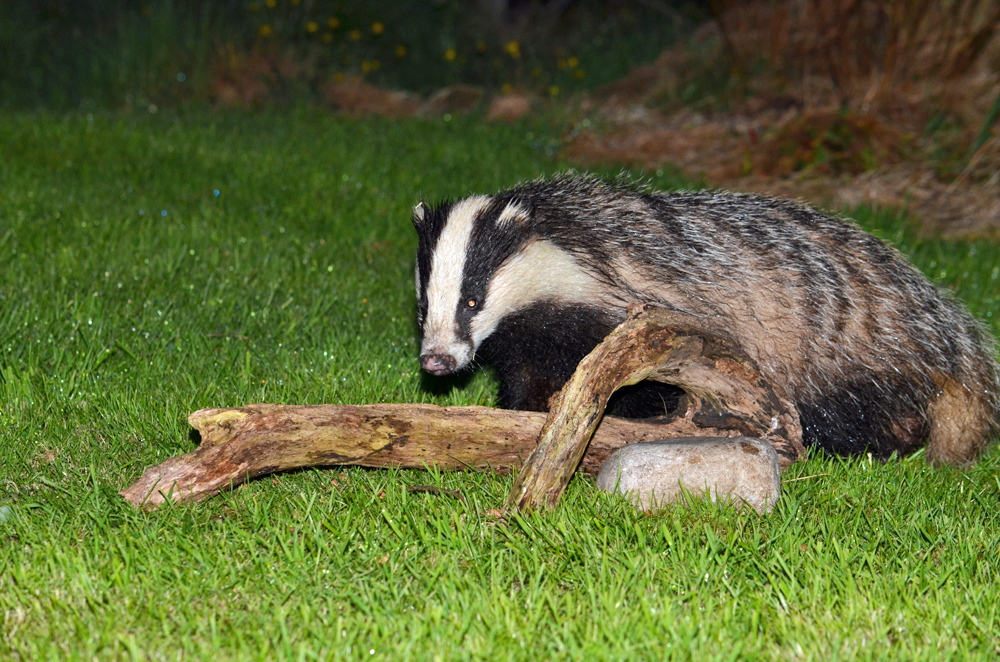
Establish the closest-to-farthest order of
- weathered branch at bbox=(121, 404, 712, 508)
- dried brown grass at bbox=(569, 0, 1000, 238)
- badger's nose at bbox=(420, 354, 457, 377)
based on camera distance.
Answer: weathered branch at bbox=(121, 404, 712, 508)
badger's nose at bbox=(420, 354, 457, 377)
dried brown grass at bbox=(569, 0, 1000, 238)

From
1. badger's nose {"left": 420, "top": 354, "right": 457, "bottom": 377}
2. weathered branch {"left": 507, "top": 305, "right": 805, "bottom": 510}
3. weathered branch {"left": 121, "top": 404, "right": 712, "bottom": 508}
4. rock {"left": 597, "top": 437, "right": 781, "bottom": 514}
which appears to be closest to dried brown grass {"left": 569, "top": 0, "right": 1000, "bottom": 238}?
weathered branch {"left": 507, "top": 305, "right": 805, "bottom": 510}

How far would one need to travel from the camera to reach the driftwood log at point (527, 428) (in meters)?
3.36

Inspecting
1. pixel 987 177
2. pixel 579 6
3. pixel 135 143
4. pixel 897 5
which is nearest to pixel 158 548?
pixel 135 143

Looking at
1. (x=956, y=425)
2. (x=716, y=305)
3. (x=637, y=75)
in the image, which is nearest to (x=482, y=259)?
(x=716, y=305)

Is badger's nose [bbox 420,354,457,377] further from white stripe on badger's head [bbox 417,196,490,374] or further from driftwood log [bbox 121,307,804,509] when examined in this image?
driftwood log [bbox 121,307,804,509]

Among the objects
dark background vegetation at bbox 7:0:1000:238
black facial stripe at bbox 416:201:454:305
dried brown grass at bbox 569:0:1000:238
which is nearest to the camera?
black facial stripe at bbox 416:201:454:305

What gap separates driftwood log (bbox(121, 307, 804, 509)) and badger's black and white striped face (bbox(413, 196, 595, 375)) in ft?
1.41

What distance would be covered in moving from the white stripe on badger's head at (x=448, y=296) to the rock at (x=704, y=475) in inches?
34.7

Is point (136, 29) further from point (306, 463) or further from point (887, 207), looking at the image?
point (306, 463)

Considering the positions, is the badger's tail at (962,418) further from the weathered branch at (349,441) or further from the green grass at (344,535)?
the weathered branch at (349,441)

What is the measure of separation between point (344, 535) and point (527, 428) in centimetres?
84

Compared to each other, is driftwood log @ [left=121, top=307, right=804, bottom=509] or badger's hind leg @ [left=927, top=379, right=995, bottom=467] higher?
driftwood log @ [left=121, top=307, right=804, bottom=509]

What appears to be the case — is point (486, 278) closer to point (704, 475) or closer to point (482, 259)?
point (482, 259)

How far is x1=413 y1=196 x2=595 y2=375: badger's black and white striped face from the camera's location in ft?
13.3
